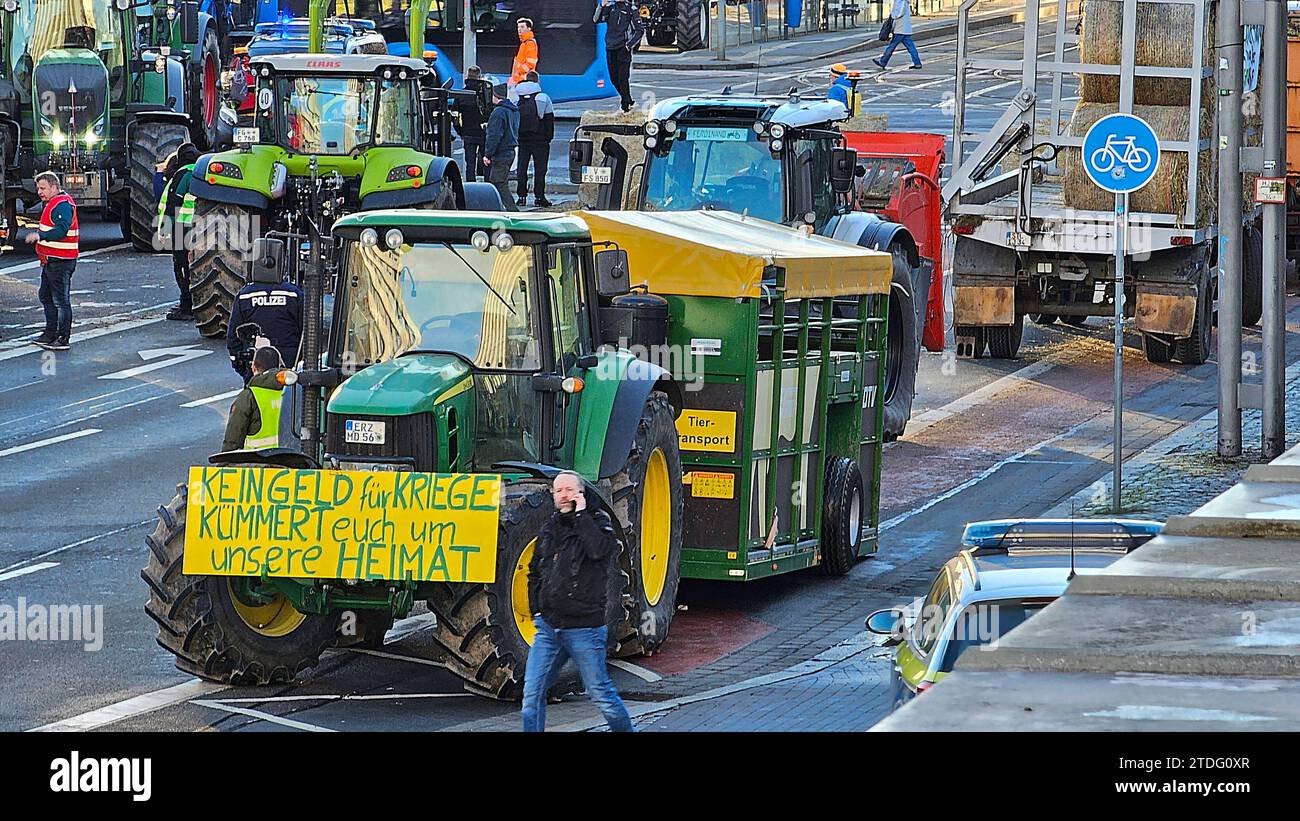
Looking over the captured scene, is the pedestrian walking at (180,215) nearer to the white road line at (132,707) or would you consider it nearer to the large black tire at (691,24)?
the white road line at (132,707)

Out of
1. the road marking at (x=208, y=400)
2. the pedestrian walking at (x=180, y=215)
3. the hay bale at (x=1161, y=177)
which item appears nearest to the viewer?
the road marking at (x=208, y=400)

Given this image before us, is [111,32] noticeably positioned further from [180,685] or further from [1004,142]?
[180,685]

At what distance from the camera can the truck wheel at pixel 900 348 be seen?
2002 centimetres

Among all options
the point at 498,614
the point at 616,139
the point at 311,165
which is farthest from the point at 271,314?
the point at 616,139

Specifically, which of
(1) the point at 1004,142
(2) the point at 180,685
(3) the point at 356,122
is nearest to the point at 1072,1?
(1) the point at 1004,142

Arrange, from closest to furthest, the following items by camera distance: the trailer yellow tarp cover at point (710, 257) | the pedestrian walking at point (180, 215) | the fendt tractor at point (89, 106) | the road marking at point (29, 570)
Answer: the trailer yellow tarp cover at point (710, 257) → the road marking at point (29, 570) → the pedestrian walking at point (180, 215) → the fendt tractor at point (89, 106)

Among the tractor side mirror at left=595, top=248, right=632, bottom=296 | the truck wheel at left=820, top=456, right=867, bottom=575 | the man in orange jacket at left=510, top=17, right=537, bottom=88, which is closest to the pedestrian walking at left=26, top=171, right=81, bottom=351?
the truck wheel at left=820, top=456, right=867, bottom=575

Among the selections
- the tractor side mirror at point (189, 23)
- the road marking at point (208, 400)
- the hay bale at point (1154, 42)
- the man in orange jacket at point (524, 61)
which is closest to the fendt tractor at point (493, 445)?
the road marking at point (208, 400)

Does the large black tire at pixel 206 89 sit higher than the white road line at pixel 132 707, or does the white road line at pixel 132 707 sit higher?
the large black tire at pixel 206 89

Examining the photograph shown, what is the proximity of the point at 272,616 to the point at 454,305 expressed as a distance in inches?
77.4

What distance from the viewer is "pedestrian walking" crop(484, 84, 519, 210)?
33.2 metres

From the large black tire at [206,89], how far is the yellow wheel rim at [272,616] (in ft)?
69.2

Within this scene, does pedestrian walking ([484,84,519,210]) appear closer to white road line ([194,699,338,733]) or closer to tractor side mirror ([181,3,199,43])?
tractor side mirror ([181,3,199,43])
